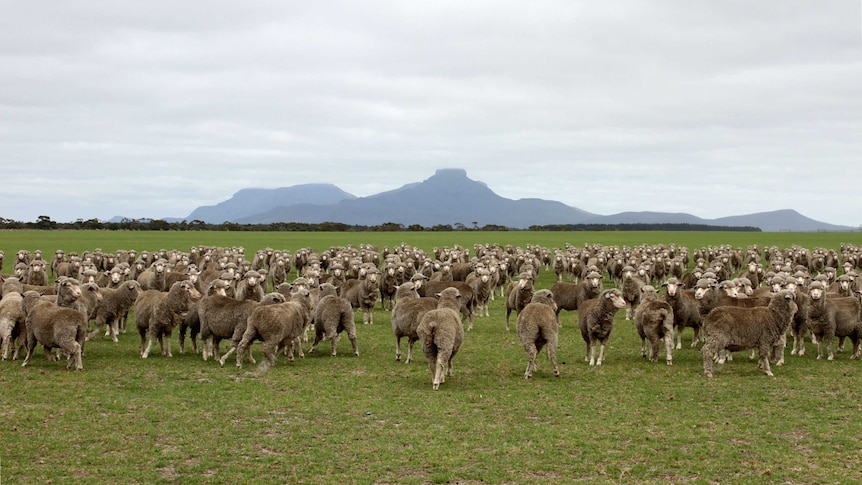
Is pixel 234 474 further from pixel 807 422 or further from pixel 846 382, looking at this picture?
pixel 846 382

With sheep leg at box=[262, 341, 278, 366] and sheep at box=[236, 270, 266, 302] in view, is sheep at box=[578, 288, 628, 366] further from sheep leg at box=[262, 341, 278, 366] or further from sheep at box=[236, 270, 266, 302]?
sheep at box=[236, 270, 266, 302]

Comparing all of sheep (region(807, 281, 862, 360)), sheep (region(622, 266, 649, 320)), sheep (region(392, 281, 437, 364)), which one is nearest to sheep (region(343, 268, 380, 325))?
sheep (region(392, 281, 437, 364))

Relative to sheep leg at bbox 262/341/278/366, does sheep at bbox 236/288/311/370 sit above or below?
above

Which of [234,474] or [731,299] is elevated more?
[731,299]

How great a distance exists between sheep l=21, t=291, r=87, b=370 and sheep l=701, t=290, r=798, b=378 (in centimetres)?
1224

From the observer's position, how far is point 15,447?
358 inches

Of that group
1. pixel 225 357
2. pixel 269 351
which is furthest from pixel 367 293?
pixel 269 351

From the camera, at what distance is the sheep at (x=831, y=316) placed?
49.3 feet

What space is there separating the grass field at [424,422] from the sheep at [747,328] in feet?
1.78

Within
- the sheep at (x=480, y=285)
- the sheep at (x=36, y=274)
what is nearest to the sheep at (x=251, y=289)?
the sheep at (x=480, y=285)

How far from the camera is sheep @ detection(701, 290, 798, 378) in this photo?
1325cm

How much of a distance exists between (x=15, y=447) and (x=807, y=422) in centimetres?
1116

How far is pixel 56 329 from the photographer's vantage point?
13406 mm

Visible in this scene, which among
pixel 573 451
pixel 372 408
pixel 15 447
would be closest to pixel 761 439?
pixel 573 451
